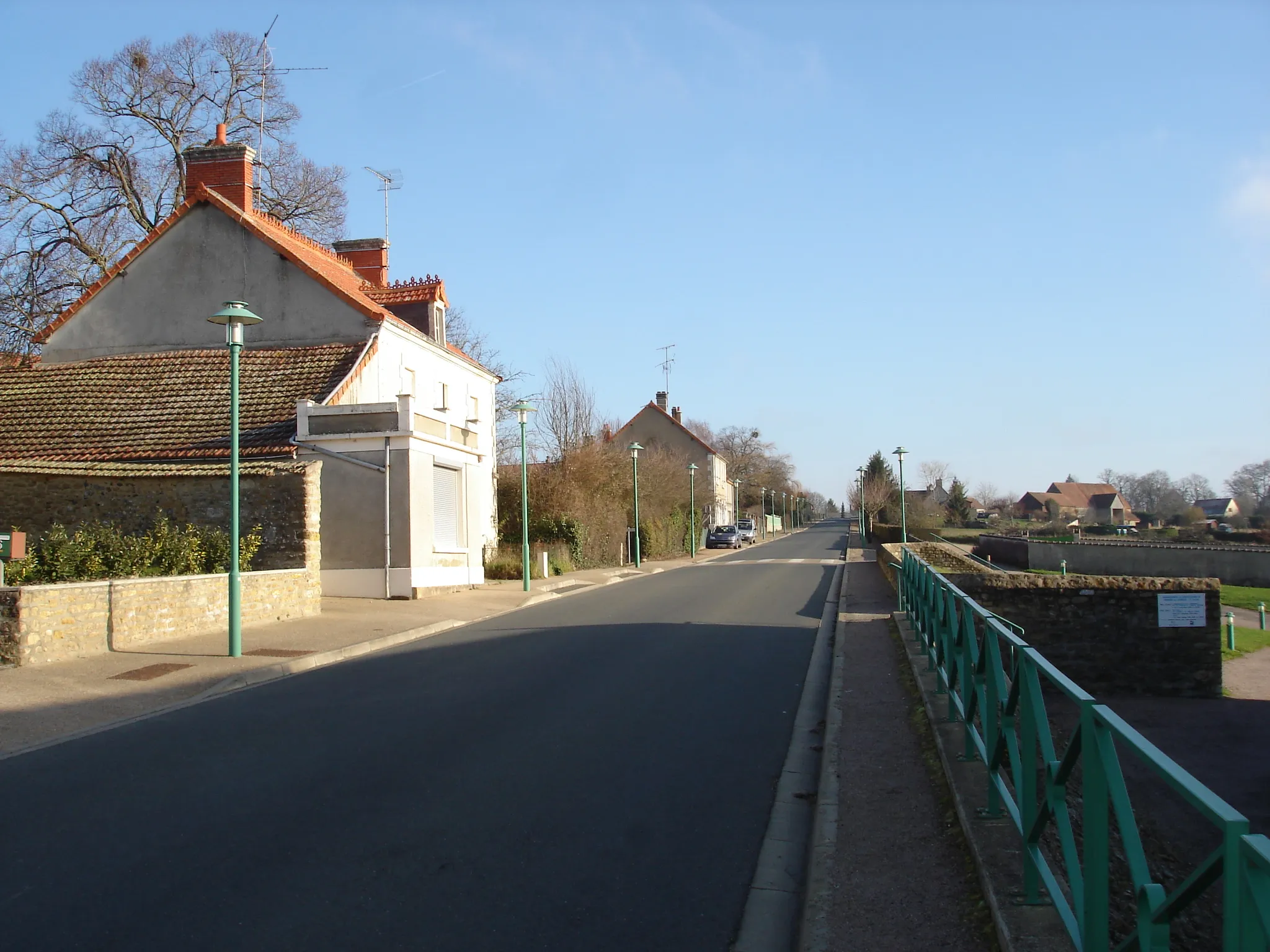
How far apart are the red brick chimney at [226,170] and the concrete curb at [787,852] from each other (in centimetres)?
2204

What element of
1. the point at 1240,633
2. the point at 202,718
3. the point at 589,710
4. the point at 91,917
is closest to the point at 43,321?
the point at 202,718

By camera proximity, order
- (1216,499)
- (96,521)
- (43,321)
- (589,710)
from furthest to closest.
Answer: (1216,499)
(43,321)
(96,521)
(589,710)

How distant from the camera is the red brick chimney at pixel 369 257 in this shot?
104 ft

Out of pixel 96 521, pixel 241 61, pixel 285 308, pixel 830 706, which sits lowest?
pixel 830 706

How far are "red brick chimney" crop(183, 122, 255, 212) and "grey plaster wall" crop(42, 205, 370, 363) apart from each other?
57.5 inches

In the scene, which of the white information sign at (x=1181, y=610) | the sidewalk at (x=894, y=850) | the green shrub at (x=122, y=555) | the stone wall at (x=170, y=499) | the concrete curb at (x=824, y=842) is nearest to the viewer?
the sidewalk at (x=894, y=850)

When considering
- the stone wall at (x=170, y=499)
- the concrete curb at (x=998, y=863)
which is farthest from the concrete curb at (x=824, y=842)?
the stone wall at (x=170, y=499)

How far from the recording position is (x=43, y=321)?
30547mm

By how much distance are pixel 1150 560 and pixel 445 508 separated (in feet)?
121

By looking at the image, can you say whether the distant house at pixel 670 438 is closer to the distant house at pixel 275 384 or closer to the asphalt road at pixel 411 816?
the distant house at pixel 275 384

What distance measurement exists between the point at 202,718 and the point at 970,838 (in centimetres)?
708

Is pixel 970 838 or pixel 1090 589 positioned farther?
pixel 1090 589

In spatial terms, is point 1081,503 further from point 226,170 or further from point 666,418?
point 226,170

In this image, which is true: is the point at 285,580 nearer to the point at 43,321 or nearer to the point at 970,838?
the point at 970,838
